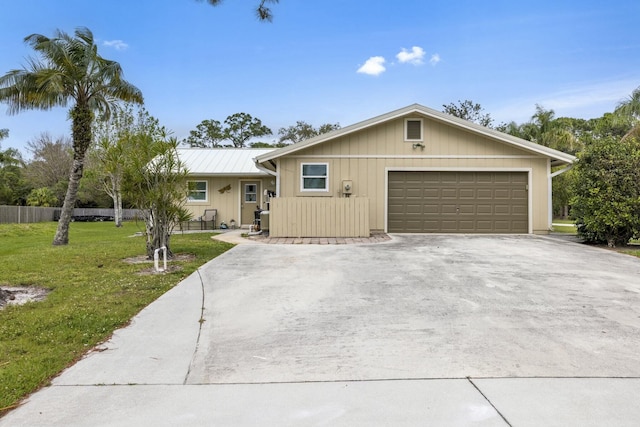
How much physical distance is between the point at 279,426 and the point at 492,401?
52.7 inches

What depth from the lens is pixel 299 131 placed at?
40531 mm

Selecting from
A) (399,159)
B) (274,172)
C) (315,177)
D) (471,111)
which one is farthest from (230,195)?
(471,111)

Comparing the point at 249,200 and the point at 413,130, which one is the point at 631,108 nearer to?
the point at 413,130

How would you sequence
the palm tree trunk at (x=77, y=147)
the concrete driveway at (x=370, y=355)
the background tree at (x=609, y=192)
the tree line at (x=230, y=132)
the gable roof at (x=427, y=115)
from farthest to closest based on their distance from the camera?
1. the tree line at (x=230, y=132)
2. the gable roof at (x=427, y=115)
3. the palm tree trunk at (x=77, y=147)
4. the background tree at (x=609, y=192)
5. the concrete driveway at (x=370, y=355)

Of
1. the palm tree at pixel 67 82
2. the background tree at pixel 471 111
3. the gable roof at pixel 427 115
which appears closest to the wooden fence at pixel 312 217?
the gable roof at pixel 427 115

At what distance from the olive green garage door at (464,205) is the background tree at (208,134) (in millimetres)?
34409

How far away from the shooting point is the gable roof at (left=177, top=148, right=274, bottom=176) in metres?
16.5

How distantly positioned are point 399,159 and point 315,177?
2.85 meters

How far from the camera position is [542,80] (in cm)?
1877

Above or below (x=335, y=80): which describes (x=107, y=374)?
below

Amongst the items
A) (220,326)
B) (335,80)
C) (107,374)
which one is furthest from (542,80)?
(107,374)

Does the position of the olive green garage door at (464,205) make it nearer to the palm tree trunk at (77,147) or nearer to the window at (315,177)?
the window at (315,177)

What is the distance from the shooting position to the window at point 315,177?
43.2 feet

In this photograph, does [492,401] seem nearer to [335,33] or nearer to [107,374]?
[107,374]
